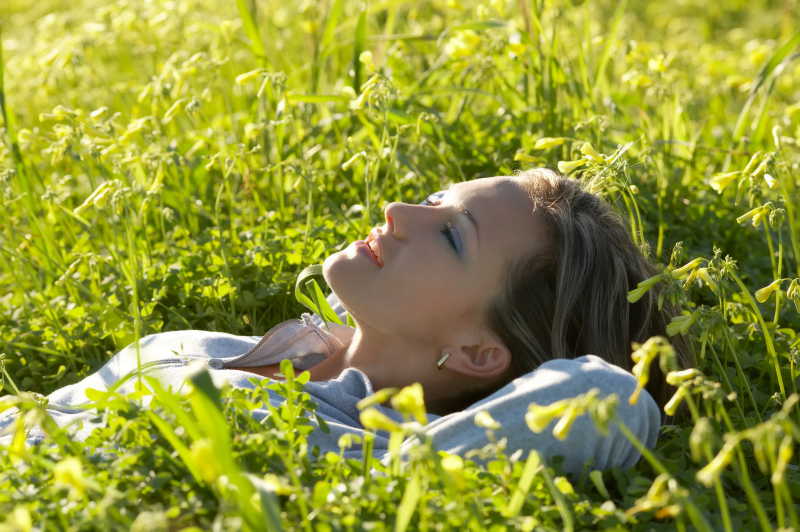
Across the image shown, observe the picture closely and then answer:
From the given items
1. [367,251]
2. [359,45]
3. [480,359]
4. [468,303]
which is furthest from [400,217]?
[359,45]

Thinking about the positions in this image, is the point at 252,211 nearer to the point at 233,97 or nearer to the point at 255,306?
the point at 255,306

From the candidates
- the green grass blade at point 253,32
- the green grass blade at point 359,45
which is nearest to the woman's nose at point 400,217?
the green grass blade at point 359,45

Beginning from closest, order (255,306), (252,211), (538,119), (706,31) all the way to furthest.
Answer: (255,306)
(252,211)
(538,119)
(706,31)

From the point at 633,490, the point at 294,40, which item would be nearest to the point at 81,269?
the point at 633,490

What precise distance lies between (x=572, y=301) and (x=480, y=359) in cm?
26

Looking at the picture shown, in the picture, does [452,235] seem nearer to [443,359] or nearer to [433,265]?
[433,265]

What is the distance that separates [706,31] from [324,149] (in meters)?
4.94

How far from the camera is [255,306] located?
3117 millimetres

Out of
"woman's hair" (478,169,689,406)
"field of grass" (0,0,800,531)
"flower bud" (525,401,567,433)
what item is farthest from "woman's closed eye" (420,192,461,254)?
"flower bud" (525,401,567,433)

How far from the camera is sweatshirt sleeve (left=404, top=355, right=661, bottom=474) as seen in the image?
2086mm

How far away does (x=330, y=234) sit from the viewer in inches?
131

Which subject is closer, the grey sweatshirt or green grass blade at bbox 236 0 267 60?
the grey sweatshirt

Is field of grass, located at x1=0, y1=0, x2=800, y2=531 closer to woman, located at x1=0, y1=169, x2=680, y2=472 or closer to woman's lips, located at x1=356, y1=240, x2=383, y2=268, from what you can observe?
woman, located at x1=0, y1=169, x2=680, y2=472

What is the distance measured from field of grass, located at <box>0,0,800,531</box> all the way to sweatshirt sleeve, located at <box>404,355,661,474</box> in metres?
0.07
